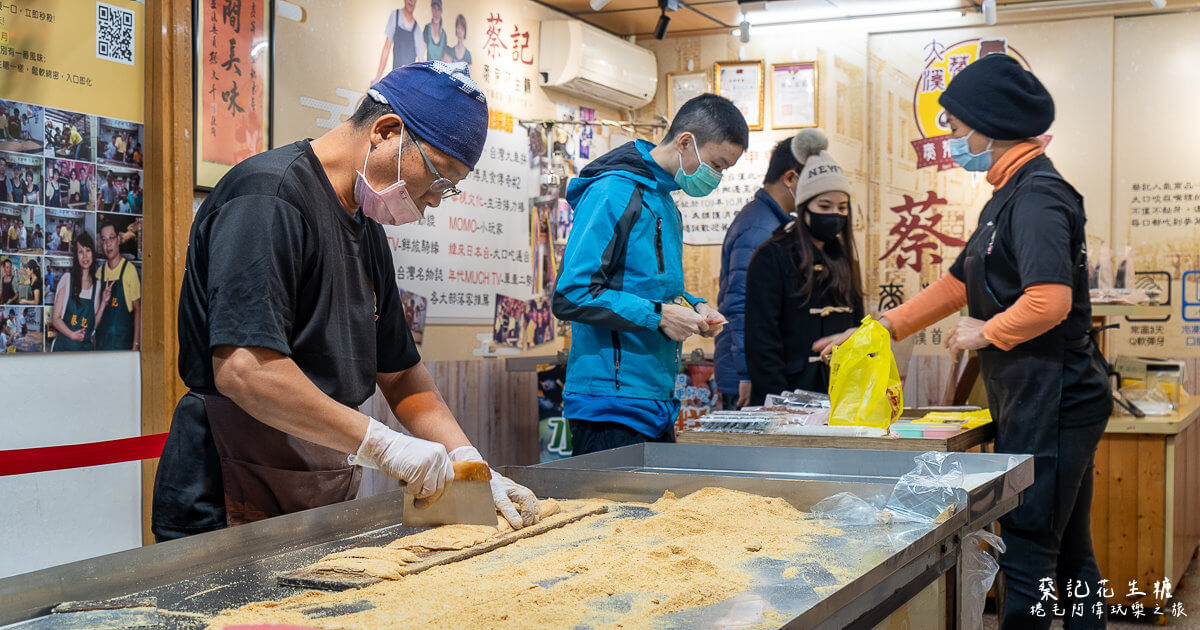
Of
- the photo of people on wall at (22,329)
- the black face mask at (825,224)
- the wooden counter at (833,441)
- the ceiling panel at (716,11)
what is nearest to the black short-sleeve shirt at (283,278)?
the wooden counter at (833,441)

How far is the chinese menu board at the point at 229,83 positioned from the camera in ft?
11.8

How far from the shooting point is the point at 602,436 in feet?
9.41

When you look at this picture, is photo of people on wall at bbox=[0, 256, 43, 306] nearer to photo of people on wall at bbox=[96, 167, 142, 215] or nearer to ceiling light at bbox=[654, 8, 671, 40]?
photo of people on wall at bbox=[96, 167, 142, 215]

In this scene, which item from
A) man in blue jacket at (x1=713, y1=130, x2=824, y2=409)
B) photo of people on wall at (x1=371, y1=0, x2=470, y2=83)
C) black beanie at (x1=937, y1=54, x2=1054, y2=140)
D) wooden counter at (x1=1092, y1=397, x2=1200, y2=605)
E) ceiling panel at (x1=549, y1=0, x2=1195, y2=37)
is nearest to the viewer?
black beanie at (x1=937, y1=54, x2=1054, y2=140)

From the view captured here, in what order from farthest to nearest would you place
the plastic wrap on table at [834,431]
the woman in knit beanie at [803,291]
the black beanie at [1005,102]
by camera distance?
the woman in knit beanie at [803,291] → the black beanie at [1005,102] → the plastic wrap on table at [834,431]

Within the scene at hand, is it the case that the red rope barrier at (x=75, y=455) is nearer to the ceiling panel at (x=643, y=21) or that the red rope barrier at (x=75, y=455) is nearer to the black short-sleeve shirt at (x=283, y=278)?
the black short-sleeve shirt at (x=283, y=278)

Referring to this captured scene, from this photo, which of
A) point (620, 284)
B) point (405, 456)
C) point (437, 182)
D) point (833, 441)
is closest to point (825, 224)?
point (620, 284)

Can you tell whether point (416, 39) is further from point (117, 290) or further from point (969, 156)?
point (969, 156)

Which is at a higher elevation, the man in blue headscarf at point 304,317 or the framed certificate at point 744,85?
the framed certificate at point 744,85

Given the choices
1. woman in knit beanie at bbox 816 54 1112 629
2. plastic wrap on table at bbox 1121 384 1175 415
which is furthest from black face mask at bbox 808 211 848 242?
plastic wrap on table at bbox 1121 384 1175 415

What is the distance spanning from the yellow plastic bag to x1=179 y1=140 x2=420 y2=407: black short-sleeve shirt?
4.74ft

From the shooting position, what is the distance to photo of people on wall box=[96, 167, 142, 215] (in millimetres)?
3354

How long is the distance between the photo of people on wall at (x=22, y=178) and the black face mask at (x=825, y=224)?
2.56 meters

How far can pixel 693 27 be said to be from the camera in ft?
21.0
